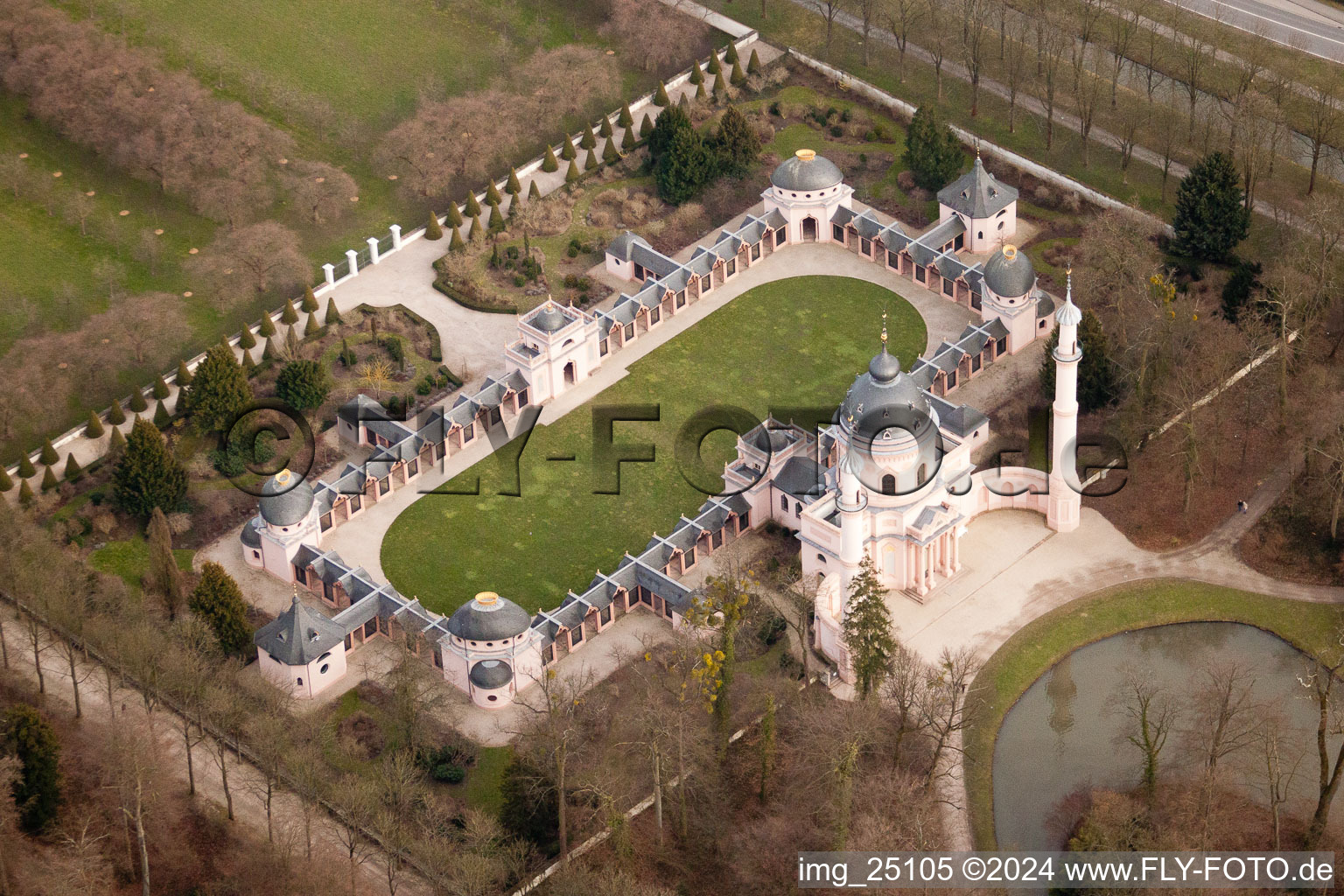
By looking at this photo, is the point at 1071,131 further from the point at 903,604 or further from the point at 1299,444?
the point at 903,604

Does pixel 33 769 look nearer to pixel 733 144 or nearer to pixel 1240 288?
pixel 733 144

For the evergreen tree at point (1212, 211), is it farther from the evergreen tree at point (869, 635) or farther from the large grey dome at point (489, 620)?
the large grey dome at point (489, 620)

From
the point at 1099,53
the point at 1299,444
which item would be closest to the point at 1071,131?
the point at 1099,53

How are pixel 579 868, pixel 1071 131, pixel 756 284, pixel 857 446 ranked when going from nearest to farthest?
1. pixel 579 868
2. pixel 857 446
3. pixel 756 284
4. pixel 1071 131

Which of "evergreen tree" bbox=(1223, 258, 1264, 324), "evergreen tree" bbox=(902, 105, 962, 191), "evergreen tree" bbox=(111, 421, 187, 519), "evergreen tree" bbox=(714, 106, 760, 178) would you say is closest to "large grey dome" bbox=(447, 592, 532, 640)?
"evergreen tree" bbox=(111, 421, 187, 519)

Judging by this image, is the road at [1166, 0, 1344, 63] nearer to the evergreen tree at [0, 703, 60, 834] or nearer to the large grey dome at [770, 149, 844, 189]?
the large grey dome at [770, 149, 844, 189]

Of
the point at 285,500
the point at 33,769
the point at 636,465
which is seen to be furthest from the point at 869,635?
the point at 33,769
